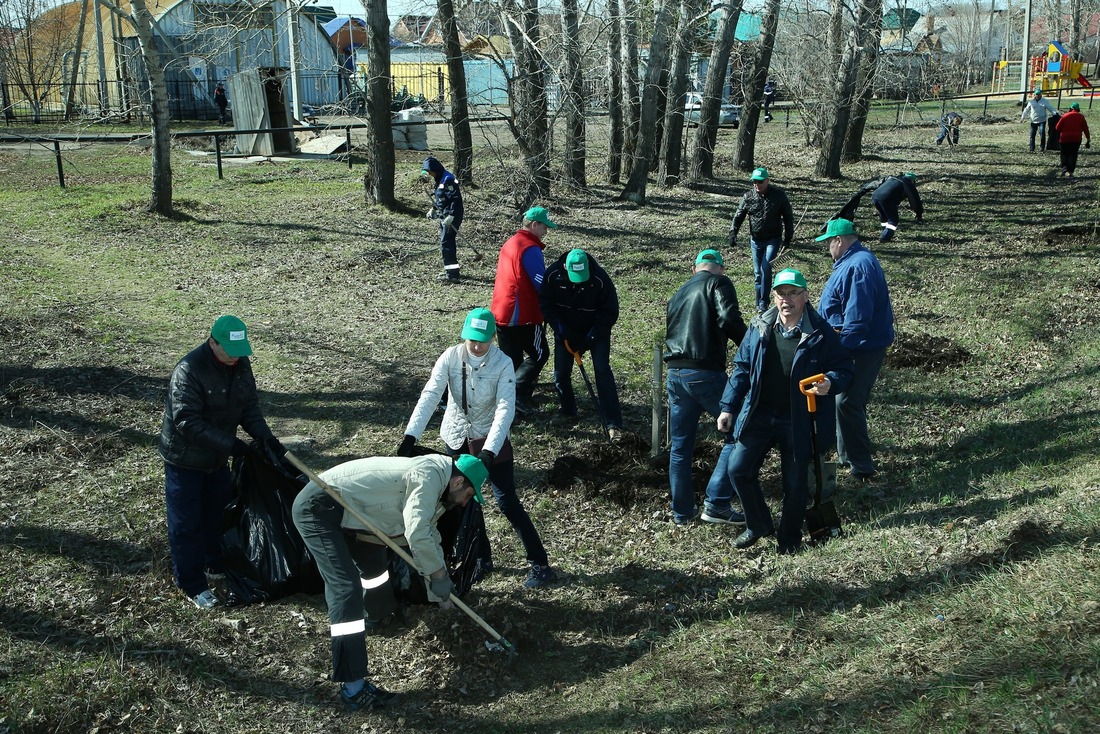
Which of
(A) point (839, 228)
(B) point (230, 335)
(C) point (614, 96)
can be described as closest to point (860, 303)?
(A) point (839, 228)

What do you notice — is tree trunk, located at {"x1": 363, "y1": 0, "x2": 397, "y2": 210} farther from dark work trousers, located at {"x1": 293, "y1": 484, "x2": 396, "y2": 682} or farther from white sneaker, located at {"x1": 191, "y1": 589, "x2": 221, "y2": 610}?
dark work trousers, located at {"x1": 293, "y1": 484, "x2": 396, "y2": 682}

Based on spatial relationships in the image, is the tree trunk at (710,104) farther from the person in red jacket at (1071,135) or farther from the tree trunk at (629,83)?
the person in red jacket at (1071,135)

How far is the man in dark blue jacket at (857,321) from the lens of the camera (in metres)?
6.57

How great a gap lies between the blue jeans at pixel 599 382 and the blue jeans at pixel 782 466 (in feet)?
6.88

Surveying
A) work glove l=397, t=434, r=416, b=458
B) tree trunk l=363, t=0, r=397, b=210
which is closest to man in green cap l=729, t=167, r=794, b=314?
work glove l=397, t=434, r=416, b=458

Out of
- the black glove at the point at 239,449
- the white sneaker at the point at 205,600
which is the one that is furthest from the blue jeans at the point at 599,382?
the white sneaker at the point at 205,600

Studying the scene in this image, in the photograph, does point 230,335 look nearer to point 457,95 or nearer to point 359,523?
point 359,523

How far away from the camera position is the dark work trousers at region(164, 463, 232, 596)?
209 inches

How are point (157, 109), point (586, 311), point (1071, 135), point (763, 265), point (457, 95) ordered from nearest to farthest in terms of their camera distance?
1. point (586, 311)
2. point (763, 265)
3. point (157, 109)
4. point (457, 95)
5. point (1071, 135)

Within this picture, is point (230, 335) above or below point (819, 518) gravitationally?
above

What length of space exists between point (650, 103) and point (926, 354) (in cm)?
927

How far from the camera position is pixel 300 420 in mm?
8250

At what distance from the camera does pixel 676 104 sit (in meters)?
19.5

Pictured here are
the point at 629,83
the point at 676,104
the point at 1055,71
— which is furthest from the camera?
the point at 1055,71
